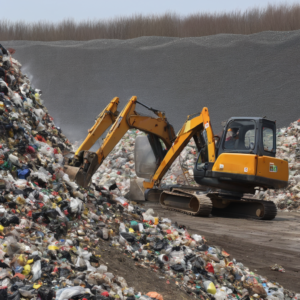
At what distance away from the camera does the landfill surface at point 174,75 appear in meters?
17.8

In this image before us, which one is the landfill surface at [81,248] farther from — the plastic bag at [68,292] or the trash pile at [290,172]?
the trash pile at [290,172]

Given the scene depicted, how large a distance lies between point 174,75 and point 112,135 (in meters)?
11.1

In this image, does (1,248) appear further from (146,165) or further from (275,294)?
(146,165)

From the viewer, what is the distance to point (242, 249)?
5922mm

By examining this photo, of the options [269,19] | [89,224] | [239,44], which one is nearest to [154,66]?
[239,44]

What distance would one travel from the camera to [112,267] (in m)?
4.21

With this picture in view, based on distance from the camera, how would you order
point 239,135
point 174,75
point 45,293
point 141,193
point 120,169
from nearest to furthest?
point 45,293, point 239,135, point 141,193, point 120,169, point 174,75

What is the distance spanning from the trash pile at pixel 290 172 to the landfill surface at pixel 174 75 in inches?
130

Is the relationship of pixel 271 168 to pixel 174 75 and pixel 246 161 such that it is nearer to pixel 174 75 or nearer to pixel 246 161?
pixel 246 161

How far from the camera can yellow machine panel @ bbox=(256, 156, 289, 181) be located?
7.70m

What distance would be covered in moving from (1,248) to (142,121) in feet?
20.3

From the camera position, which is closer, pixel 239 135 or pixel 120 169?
pixel 239 135

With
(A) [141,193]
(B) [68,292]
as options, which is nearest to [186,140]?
(A) [141,193]

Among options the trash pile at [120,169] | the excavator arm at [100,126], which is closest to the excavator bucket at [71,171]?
the excavator arm at [100,126]
